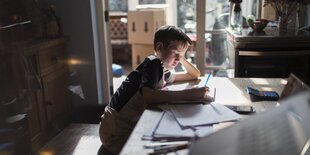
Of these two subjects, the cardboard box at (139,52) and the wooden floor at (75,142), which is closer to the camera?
the wooden floor at (75,142)

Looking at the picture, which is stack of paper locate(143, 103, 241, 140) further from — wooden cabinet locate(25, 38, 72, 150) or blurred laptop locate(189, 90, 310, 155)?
wooden cabinet locate(25, 38, 72, 150)

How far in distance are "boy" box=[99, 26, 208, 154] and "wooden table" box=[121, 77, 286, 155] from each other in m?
0.11

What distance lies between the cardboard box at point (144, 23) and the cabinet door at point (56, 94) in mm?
1418

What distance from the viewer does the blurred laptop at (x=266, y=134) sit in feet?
1.90

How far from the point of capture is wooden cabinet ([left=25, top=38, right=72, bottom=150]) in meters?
2.56

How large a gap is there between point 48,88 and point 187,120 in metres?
1.96

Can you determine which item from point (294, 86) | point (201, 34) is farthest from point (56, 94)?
point (294, 86)

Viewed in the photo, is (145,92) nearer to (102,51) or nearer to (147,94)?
(147,94)

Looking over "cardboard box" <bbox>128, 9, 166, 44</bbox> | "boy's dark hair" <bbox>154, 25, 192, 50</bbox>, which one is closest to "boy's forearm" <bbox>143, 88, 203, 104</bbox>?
"boy's dark hair" <bbox>154, 25, 192, 50</bbox>

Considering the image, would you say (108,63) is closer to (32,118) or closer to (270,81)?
(32,118)

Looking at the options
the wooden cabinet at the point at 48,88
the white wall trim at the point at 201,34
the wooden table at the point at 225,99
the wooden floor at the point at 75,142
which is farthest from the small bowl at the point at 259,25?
the wooden cabinet at the point at 48,88

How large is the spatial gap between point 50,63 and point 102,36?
0.57m

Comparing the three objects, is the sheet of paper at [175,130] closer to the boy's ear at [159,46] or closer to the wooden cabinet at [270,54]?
the boy's ear at [159,46]

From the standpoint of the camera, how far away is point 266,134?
643 millimetres
